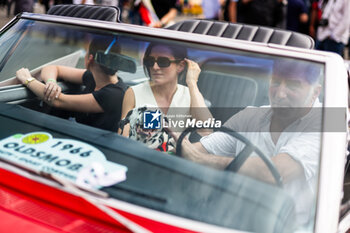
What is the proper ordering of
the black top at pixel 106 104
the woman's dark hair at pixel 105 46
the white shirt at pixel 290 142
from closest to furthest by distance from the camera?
1. the white shirt at pixel 290 142
2. the black top at pixel 106 104
3. the woman's dark hair at pixel 105 46

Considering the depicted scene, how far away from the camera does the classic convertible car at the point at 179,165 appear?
150 cm

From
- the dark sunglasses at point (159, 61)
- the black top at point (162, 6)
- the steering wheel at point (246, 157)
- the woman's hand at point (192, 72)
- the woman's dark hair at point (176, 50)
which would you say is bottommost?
the black top at point (162, 6)

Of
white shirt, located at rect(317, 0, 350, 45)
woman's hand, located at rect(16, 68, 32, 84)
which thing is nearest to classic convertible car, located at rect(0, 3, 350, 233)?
woman's hand, located at rect(16, 68, 32, 84)

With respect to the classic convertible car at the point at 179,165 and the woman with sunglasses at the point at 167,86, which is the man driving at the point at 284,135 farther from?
the woman with sunglasses at the point at 167,86

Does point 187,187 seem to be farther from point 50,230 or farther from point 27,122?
point 27,122

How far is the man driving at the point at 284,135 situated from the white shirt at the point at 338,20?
14.9 ft

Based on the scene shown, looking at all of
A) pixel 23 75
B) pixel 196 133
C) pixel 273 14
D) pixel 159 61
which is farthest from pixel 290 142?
pixel 273 14

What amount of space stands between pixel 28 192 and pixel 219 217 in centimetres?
66

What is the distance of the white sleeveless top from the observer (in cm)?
205

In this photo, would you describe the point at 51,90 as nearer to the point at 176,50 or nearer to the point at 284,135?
the point at 176,50

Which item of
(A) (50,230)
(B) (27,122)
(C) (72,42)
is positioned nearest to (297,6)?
(C) (72,42)

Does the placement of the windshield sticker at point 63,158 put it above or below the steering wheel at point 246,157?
above

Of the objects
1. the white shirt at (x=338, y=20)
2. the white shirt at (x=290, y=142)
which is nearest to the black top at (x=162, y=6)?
the white shirt at (x=338, y=20)

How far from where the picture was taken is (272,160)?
1746 millimetres
